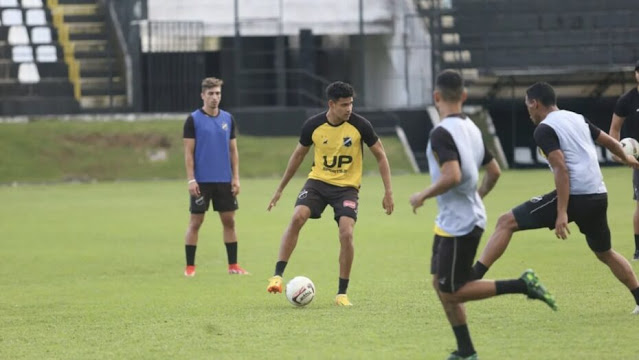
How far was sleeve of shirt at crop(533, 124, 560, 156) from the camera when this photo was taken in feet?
31.4

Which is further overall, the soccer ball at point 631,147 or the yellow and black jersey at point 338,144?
the soccer ball at point 631,147

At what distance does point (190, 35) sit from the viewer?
1487 inches

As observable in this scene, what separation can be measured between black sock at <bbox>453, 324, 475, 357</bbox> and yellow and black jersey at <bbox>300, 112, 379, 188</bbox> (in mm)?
3676

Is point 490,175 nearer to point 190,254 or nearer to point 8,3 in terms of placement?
point 190,254

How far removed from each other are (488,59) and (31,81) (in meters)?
12.9

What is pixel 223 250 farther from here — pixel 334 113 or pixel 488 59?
pixel 488 59

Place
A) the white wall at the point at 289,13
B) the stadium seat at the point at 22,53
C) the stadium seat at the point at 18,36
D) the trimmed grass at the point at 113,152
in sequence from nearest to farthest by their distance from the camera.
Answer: the trimmed grass at the point at 113,152, the stadium seat at the point at 22,53, the white wall at the point at 289,13, the stadium seat at the point at 18,36

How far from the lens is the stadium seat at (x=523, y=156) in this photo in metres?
34.8

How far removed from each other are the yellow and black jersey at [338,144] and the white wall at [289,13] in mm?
26874

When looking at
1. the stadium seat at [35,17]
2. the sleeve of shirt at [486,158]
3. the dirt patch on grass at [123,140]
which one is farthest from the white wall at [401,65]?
the sleeve of shirt at [486,158]

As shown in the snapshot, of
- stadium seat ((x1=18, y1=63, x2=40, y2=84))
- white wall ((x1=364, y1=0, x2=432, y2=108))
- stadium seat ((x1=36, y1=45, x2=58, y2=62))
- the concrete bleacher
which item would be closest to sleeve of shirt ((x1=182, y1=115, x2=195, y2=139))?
white wall ((x1=364, y1=0, x2=432, y2=108))

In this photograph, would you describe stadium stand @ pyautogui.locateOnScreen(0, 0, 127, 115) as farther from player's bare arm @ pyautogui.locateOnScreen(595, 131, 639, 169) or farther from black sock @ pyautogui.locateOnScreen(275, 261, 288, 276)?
player's bare arm @ pyautogui.locateOnScreen(595, 131, 639, 169)

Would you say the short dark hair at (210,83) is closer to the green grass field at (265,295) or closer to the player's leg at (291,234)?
the green grass field at (265,295)

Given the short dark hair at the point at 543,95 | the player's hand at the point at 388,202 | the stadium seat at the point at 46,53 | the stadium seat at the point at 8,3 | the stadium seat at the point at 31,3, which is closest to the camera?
the short dark hair at the point at 543,95
